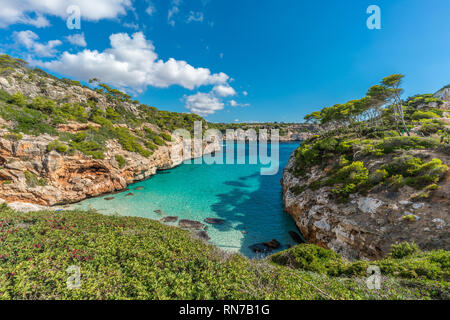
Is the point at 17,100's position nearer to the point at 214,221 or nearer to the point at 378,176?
the point at 214,221

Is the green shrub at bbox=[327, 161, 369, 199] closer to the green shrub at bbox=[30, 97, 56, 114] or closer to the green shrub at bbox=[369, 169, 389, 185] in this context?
the green shrub at bbox=[369, 169, 389, 185]

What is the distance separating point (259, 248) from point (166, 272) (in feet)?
26.3

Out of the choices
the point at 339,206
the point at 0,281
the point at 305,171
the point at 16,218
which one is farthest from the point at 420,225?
the point at 16,218

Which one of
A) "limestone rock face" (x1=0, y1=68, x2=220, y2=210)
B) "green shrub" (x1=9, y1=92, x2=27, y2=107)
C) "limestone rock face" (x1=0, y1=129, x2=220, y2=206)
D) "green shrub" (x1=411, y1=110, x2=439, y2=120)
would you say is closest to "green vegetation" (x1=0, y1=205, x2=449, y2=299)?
"limestone rock face" (x1=0, y1=68, x2=220, y2=210)

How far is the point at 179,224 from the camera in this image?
41.7 ft

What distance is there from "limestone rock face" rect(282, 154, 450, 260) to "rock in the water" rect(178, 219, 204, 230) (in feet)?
26.3

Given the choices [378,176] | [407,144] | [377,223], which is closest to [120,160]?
[377,223]

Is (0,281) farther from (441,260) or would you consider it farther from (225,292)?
(441,260)

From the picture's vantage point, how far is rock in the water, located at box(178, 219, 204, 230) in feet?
40.7

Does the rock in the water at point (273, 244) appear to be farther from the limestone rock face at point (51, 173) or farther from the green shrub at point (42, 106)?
the green shrub at point (42, 106)

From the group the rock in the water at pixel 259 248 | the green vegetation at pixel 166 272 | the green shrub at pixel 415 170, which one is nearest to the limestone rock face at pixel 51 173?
the green vegetation at pixel 166 272

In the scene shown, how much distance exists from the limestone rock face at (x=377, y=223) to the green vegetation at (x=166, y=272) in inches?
76.2

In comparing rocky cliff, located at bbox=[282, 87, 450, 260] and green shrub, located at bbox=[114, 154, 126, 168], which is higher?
green shrub, located at bbox=[114, 154, 126, 168]

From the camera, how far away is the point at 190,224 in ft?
41.9
